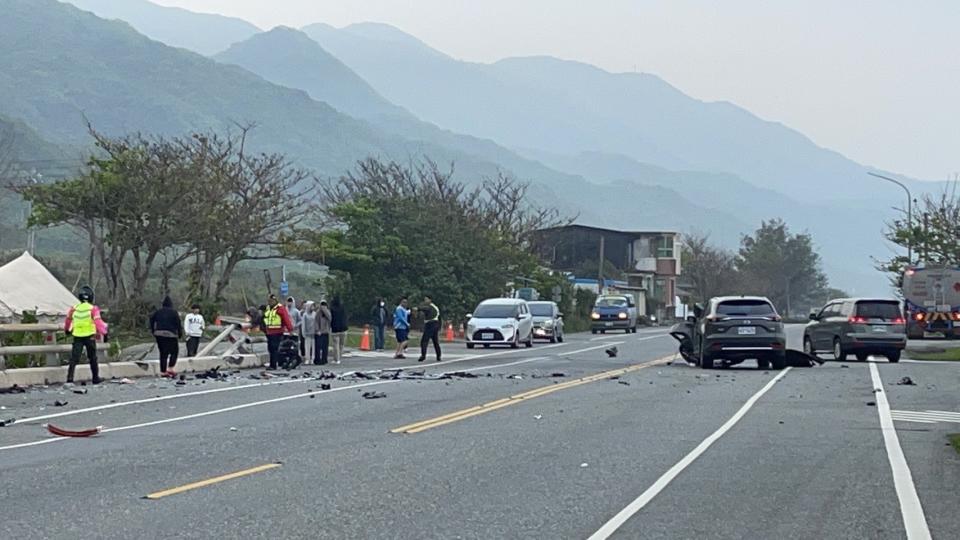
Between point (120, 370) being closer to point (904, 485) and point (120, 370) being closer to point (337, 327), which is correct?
point (337, 327)

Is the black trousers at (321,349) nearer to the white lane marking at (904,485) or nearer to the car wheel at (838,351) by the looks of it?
the car wheel at (838,351)

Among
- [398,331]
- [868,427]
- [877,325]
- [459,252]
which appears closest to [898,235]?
[459,252]

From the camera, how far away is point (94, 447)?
48.5 ft

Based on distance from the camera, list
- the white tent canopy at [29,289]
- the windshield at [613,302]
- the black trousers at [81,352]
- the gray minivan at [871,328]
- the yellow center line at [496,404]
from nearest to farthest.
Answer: the yellow center line at [496,404] < the black trousers at [81,352] < the white tent canopy at [29,289] < the gray minivan at [871,328] < the windshield at [613,302]

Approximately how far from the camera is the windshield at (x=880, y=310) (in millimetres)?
36250

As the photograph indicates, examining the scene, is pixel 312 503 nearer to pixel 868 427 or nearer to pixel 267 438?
pixel 267 438

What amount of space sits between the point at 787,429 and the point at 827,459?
10.2 feet

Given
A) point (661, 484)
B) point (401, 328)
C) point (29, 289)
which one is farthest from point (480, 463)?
point (29, 289)

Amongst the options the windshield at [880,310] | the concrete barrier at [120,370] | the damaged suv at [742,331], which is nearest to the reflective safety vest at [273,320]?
the concrete barrier at [120,370]

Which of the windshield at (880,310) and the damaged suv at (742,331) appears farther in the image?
the windshield at (880,310)

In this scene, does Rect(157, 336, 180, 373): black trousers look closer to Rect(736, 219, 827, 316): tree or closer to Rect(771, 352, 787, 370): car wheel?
Rect(771, 352, 787, 370): car wheel

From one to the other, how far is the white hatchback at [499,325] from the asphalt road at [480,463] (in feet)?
65.8

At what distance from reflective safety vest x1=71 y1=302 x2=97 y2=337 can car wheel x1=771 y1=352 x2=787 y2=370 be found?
15.9 meters

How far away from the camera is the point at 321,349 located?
34.1m
